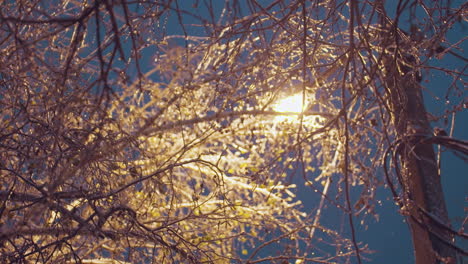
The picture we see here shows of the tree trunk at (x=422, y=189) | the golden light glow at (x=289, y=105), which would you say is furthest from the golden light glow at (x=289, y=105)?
the tree trunk at (x=422, y=189)

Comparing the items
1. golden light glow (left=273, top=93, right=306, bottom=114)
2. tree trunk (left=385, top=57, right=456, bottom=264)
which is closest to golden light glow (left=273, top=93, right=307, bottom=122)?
golden light glow (left=273, top=93, right=306, bottom=114)

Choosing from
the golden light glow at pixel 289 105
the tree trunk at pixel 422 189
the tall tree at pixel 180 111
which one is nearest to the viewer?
the tall tree at pixel 180 111

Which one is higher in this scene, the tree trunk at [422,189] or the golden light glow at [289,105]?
the golden light glow at [289,105]

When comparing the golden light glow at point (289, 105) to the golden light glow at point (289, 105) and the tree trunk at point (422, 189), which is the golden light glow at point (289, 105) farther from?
the tree trunk at point (422, 189)

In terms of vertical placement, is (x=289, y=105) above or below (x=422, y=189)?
above

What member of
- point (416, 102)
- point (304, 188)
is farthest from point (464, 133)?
point (416, 102)

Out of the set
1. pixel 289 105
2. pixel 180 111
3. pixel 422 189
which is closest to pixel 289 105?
pixel 289 105

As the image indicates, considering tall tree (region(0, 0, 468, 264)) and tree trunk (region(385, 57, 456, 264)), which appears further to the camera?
tree trunk (region(385, 57, 456, 264))

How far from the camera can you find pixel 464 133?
11.6 meters

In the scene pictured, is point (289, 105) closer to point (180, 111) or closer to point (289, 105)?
point (289, 105)

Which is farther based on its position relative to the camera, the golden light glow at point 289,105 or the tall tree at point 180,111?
the golden light glow at point 289,105

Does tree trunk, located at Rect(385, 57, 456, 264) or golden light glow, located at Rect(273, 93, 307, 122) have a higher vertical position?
golden light glow, located at Rect(273, 93, 307, 122)

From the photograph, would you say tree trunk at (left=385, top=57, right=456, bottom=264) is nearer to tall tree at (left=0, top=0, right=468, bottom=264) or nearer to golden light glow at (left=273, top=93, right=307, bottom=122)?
tall tree at (left=0, top=0, right=468, bottom=264)

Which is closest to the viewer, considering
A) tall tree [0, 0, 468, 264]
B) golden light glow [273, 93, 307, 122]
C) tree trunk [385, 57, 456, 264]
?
tall tree [0, 0, 468, 264]
